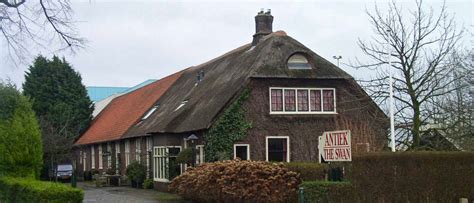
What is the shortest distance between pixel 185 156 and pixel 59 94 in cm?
2852

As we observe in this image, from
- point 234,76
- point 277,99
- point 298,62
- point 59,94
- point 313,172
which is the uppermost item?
point 298,62

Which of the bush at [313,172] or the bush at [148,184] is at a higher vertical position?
the bush at [313,172]

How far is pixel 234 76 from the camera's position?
31516mm

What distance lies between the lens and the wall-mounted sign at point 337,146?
17.5m

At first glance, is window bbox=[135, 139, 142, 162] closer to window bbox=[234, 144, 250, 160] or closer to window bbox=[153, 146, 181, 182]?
window bbox=[153, 146, 181, 182]

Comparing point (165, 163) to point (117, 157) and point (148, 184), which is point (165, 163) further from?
point (117, 157)

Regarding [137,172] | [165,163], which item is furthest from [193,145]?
[137,172]

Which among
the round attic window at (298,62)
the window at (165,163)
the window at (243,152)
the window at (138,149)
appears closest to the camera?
the window at (243,152)

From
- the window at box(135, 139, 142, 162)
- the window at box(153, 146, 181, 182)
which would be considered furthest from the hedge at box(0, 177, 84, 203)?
the window at box(135, 139, 142, 162)

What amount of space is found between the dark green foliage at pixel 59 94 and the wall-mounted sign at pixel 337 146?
38.0 meters

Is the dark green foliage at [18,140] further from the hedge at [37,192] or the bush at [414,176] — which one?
the bush at [414,176]

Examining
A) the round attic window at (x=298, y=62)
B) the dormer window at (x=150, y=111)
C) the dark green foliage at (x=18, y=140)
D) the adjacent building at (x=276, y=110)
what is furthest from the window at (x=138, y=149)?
the dark green foliage at (x=18, y=140)

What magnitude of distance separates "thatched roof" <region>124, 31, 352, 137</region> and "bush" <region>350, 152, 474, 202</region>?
40.7 ft

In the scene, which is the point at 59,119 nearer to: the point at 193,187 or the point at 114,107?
the point at 114,107
